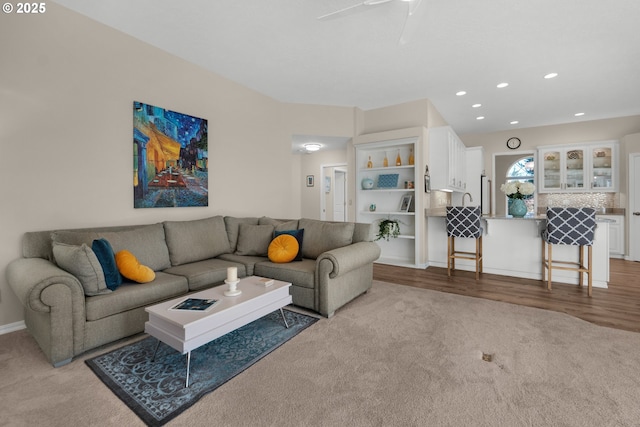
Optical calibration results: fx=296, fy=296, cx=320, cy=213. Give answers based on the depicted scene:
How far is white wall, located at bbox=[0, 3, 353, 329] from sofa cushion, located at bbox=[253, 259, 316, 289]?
4.47ft

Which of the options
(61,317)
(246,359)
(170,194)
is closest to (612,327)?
(246,359)

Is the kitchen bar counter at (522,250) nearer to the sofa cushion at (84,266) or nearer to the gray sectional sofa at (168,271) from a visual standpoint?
the gray sectional sofa at (168,271)

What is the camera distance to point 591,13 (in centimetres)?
272

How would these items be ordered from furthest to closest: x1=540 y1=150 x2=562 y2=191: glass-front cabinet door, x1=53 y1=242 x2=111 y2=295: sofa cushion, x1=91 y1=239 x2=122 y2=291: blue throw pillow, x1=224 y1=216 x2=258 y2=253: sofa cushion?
1. x1=540 y1=150 x2=562 y2=191: glass-front cabinet door
2. x1=224 y1=216 x2=258 y2=253: sofa cushion
3. x1=91 y1=239 x2=122 y2=291: blue throw pillow
4. x1=53 y1=242 x2=111 y2=295: sofa cushion

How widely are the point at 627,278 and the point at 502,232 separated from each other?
1.78 metres

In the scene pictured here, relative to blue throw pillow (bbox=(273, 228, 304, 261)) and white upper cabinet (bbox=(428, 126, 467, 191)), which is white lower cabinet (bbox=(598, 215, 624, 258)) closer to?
white upper cabinet (bbox=(428, 126, 467, 191))

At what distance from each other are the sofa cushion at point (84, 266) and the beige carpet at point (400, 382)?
0.51 metres

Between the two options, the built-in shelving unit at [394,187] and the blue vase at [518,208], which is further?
the built-in shelving unit at [394,187]

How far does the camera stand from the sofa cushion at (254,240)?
357cm

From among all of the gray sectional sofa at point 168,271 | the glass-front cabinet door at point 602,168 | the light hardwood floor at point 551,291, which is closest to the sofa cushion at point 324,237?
the gray sectional sofa at point 168,271

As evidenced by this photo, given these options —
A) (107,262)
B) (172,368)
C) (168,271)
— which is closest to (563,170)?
(168,271)

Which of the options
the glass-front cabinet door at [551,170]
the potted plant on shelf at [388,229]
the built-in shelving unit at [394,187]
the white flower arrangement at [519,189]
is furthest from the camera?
the glass-front cabinet door at [551,170]

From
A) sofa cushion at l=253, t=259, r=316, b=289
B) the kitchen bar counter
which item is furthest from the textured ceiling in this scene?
sofa cushion at l=253, t=259, r=316, b=289

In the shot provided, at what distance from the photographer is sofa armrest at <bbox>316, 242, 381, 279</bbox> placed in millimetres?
2693
